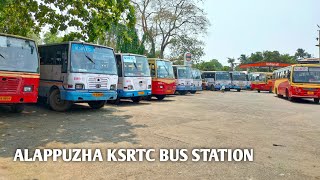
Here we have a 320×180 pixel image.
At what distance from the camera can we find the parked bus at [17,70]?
9.09m

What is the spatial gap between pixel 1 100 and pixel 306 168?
818 cm

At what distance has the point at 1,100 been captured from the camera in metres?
8.91

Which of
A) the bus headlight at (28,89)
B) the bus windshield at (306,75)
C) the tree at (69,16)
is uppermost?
the tree at (69,16)

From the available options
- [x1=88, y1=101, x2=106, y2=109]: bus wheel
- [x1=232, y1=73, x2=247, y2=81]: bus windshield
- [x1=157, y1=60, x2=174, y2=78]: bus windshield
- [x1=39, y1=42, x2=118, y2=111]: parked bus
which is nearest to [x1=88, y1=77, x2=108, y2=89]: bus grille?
[x1=39, y1=42, x2=118, y2=111]: parked bus

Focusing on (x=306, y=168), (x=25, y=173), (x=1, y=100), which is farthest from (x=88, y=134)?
(x=306, y=168)

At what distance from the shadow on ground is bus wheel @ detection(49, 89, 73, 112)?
0.26m

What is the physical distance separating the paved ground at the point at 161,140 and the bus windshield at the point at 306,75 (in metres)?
7.95

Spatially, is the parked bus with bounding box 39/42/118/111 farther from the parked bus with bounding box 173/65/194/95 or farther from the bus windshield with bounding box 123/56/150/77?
the parked bus with bounding box 173/65/194/95

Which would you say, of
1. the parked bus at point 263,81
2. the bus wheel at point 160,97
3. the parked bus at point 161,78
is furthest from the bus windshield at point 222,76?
the parked bus at point 161,78

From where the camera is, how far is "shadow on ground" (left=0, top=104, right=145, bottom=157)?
6.69 meters

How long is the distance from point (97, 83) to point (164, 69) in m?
7.06

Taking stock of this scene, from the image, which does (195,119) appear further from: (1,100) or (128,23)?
A: (1,100)

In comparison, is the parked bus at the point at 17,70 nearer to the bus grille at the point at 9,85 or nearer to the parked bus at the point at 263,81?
the bus grille at the point at 9,85

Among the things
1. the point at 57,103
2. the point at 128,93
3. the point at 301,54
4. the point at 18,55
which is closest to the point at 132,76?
the point at 128,93
